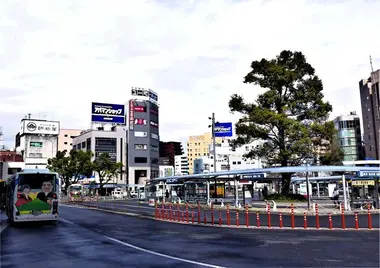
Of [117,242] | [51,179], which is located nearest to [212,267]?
[117,242]

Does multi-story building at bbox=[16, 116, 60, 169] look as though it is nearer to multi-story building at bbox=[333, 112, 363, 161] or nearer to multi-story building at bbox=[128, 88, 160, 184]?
multi-story building at bbox=[128, 88, 160, 184]

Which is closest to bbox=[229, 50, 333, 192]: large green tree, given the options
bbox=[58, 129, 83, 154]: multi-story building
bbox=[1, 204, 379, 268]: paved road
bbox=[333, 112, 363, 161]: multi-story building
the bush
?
the bush

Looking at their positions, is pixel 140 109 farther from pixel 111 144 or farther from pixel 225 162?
pixel 225 162

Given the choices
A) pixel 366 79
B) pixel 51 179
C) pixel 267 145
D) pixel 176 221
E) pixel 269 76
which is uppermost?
pixel 366 79

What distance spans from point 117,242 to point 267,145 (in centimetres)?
2754

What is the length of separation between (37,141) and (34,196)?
349ft

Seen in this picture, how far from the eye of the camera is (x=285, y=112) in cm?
4059

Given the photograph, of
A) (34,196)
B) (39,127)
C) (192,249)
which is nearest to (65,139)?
(39,127)

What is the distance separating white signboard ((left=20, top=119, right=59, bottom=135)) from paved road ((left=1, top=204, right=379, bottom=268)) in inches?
4273

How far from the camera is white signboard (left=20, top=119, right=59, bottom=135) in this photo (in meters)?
119

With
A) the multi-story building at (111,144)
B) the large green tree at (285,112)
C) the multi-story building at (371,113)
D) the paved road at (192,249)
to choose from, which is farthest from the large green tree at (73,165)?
the paved road at (192,249)

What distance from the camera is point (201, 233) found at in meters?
17.8

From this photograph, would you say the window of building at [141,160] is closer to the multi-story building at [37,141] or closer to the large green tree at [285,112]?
the multi-story building at [37,141]

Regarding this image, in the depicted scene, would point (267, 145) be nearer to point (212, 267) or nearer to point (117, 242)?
point (117, 242)
